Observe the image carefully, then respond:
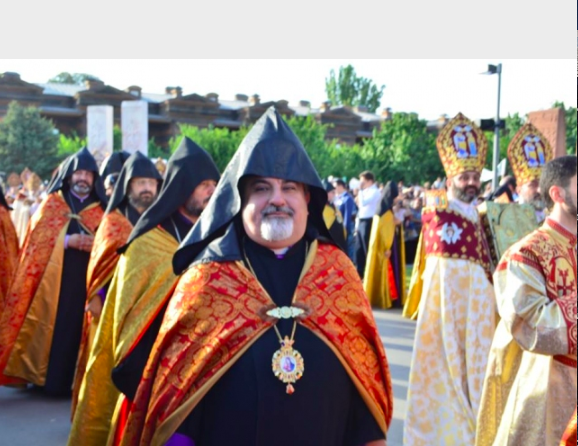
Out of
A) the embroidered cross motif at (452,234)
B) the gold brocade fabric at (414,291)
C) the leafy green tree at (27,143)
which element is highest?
the leafy green tree at (27,143)

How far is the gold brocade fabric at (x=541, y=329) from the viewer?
150 inches

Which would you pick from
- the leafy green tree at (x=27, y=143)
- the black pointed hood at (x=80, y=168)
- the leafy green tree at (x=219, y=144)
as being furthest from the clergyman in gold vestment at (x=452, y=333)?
the leafy green tree at (x=27, y=143)

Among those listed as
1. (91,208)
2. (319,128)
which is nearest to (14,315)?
(91,208)

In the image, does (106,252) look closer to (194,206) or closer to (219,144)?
(194,206)

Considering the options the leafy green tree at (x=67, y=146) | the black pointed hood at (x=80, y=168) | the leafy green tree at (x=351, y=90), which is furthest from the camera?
the leafy green tree at (x=351, y=90)

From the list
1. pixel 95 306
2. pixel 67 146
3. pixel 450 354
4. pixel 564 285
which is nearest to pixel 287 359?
pixel 564 285

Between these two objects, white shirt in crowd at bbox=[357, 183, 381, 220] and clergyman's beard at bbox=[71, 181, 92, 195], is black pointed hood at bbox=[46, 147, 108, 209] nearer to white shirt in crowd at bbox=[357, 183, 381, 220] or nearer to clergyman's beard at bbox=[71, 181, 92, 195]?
clergyman's beard at bbox=[71, 181, 92, 195]

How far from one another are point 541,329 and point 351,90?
78.7 m

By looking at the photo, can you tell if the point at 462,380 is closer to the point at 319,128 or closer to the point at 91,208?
the point at 91,208

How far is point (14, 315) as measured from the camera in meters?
7.73

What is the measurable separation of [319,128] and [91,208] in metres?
40.6

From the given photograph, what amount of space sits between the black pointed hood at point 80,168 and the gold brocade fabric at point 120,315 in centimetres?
282

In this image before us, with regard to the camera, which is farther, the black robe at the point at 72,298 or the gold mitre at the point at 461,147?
the black robe at the point at 72,298

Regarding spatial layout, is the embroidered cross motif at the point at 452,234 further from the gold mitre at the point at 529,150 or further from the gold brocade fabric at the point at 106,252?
the gold brocade fabric at the point at 106,252
